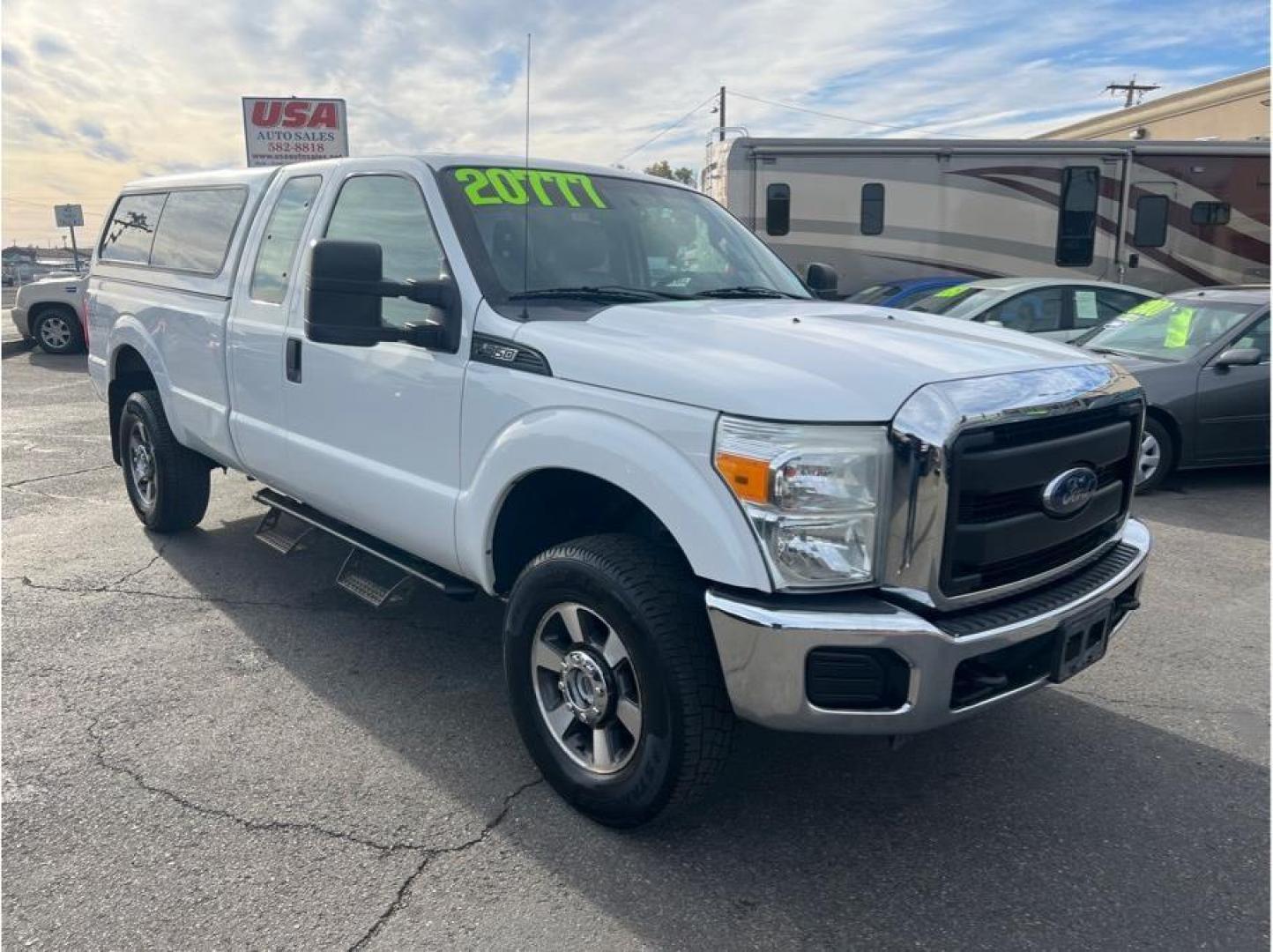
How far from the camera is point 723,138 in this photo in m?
13.0

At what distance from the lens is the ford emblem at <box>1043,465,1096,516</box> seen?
2.73m

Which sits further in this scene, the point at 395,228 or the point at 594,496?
the point at 395,228

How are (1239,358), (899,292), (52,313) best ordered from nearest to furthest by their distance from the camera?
1. (1239,358)
2. (899,292)
3. (52,313)

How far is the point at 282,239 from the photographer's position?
4488 mm

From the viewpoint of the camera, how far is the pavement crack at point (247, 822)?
2912 millimetres

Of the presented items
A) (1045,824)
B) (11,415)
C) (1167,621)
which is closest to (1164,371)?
(1167,621)

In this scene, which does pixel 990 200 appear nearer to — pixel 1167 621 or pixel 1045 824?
pixel 1167 621

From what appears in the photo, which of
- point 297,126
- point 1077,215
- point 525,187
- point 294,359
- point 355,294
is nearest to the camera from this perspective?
point 355,294

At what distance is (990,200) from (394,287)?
1130 cm

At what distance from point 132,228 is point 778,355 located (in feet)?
16.2

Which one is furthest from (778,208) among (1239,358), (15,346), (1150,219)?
(15,346)

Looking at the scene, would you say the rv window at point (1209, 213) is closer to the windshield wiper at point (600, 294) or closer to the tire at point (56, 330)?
the windshield wiper at point (600, 294)

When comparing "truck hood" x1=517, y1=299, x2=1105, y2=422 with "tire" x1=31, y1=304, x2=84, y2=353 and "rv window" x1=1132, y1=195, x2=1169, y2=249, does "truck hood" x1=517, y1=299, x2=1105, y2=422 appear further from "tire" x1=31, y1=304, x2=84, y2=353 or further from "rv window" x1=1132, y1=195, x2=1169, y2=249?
"tire" x1=31, y1=304, x2=84, y2=353

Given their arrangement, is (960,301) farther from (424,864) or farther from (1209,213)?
(424,864)
